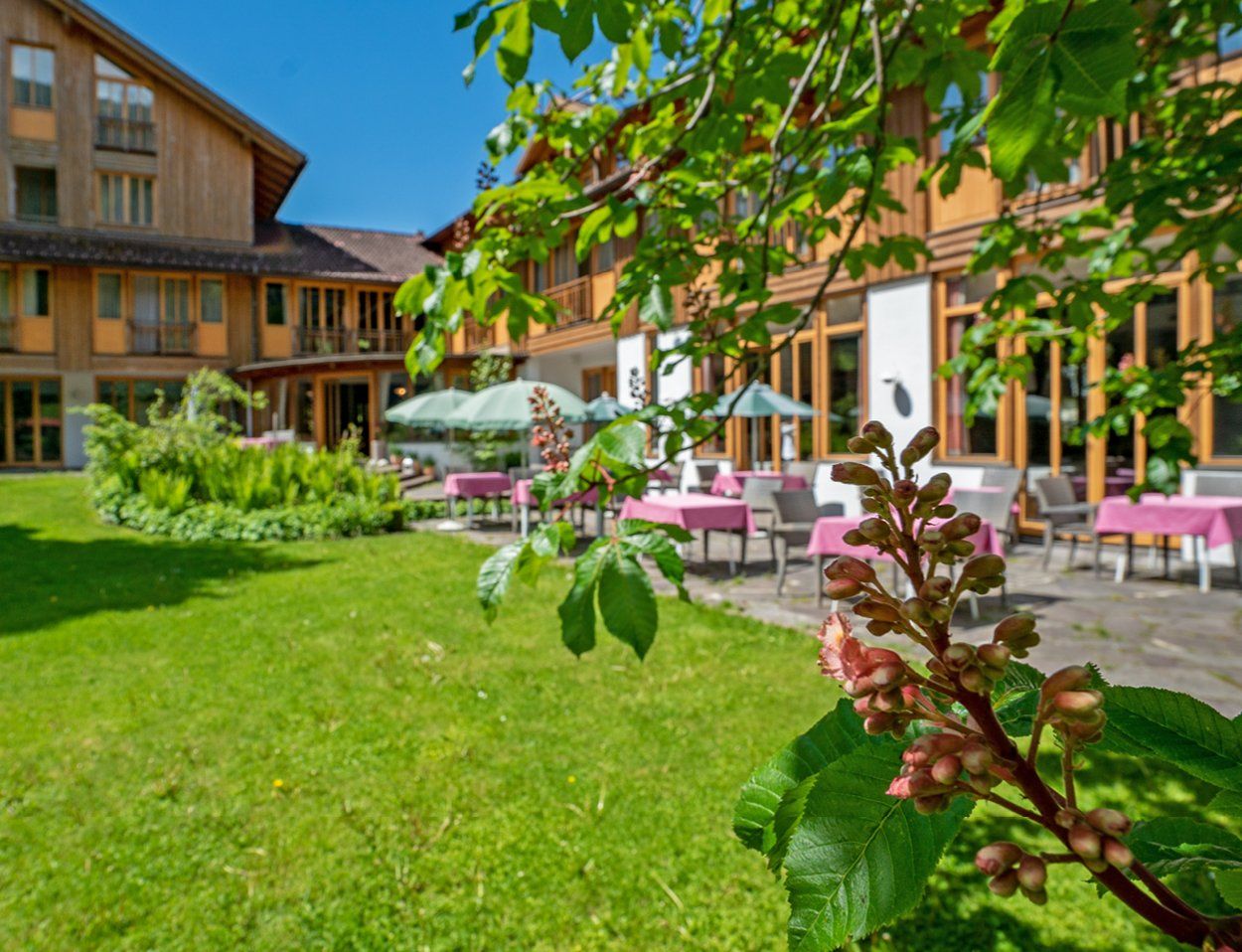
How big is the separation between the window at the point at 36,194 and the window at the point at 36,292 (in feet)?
7.04

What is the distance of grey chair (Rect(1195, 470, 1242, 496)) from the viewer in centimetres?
814

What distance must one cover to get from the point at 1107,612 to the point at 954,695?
7.12 meters

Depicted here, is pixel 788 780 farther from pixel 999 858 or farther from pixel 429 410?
pixel 429 410

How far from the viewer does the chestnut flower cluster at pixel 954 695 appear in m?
0.37

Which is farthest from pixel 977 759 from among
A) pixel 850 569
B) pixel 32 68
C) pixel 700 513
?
pixel 32 68

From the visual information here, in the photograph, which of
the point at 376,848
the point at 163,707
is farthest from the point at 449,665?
the point at 376,848

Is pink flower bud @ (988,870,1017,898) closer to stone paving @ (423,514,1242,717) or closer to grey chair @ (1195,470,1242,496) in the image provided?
stone paving @ (423,514,1242,717)

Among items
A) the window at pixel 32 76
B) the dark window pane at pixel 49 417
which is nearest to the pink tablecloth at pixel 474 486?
the dark window pane at pixel 49 417

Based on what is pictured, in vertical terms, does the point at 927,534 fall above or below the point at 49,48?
below

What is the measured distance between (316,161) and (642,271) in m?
31.9

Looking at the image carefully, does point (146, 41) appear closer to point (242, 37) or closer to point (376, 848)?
point (242, 37)

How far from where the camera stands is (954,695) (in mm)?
407

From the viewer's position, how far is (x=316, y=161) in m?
29.7

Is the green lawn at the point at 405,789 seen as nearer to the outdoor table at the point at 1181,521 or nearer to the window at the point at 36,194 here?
the outdoor table at the point at 1181,521
